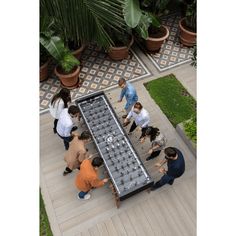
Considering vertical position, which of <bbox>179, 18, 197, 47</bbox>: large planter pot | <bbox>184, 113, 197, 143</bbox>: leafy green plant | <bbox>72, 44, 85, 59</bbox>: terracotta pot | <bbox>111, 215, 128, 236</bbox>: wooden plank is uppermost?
<bbox>72, 44, 85, 59</bbox>: terracotta pot

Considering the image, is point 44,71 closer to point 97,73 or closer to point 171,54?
point 97,73

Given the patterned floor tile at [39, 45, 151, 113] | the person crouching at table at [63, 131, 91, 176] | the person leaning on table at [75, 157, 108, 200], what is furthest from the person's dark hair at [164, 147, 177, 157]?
the patterned floor tile at [39, 45, 151, 113]

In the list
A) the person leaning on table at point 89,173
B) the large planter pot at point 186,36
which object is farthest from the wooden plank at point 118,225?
the large planter pot at point 186,36

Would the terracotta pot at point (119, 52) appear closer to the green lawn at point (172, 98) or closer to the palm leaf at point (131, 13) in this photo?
the green lawn at point (172, 98)

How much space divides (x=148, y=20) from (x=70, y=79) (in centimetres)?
240

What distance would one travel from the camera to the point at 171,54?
884 cm

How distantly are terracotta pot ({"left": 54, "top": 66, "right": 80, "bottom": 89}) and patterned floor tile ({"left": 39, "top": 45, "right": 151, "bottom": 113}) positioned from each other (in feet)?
0.52

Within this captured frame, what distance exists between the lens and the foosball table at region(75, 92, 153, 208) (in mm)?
5359

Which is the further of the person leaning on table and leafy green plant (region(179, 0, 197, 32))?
leafy green plant (region(179, 0, 197, 32))

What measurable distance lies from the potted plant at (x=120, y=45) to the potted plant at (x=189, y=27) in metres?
1.59

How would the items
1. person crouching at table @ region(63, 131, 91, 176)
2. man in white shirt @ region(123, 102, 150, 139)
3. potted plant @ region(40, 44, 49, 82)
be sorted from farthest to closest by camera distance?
potted plant @ region(40, 44, 49, 82) → man in white shirt @ region(123, 102, 150, 139) → person crouching at table @ region(63, 131, 91, 176)

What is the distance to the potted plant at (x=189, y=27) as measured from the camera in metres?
8.52

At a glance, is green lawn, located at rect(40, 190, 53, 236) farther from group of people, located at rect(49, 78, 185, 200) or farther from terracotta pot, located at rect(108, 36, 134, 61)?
terracotta pot, located at rect(108, 36, 134, 61)

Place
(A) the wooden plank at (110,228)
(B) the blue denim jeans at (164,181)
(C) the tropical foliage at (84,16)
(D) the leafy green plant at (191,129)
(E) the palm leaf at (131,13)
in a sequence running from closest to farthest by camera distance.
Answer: (A) the wooden plank at (110,228) → (B) the blue denim jeans at (164,181) → (C) the tropical foliage at (84,16) → (D) the leafy green plant at (191,129) → (E) the palm leaf at (131,13)
